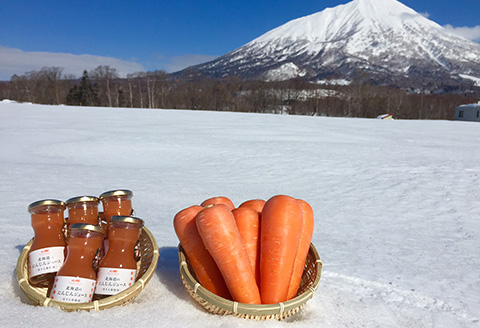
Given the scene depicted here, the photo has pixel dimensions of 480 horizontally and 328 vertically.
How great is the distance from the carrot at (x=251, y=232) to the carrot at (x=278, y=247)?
0.06 m

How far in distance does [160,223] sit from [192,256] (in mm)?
1447

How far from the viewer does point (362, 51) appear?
136 metres

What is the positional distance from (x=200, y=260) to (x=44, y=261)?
0.71 metres

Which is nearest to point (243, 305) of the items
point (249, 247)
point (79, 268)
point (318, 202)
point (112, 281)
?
point (249, 247)

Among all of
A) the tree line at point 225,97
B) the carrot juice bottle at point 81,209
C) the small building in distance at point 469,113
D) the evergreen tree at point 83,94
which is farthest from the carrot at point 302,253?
the evergreen tree at point 83,94

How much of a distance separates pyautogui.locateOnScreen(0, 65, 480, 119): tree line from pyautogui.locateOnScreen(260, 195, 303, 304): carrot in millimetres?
42737

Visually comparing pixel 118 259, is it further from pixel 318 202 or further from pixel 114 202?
pixel 318 202

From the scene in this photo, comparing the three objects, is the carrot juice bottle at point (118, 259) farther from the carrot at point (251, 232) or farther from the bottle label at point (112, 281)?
the carrot at point (251, 232)

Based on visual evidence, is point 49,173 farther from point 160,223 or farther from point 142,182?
point 160,223

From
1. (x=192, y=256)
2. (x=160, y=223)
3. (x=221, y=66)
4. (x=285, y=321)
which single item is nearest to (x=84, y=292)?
(x=192, y=256)

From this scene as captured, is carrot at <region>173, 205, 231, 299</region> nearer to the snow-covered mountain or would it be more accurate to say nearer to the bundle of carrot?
the bundle of carrot

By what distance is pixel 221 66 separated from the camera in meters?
116

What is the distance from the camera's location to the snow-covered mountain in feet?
368

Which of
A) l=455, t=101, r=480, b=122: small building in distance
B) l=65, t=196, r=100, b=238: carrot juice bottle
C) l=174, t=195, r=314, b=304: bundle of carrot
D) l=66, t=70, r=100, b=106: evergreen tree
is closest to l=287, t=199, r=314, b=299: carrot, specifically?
l=174, t=195, r=314, b=304: bundle of carrot
